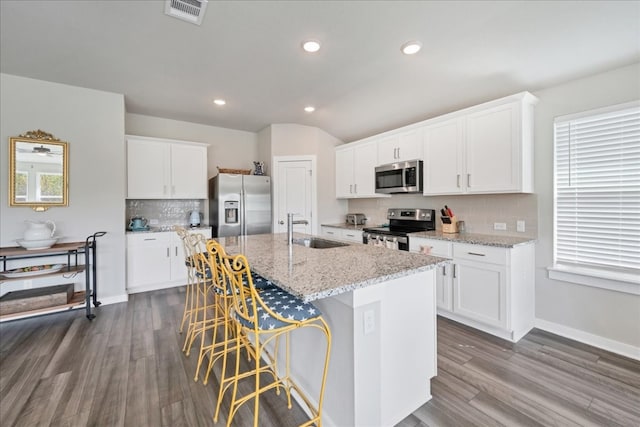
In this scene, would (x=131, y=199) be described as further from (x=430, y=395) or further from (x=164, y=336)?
(x=430, y=395)

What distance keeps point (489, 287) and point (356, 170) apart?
2.54 m

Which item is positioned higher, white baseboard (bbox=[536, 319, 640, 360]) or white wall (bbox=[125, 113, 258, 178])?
white wall (bbox=[125, 113, 258, 178])

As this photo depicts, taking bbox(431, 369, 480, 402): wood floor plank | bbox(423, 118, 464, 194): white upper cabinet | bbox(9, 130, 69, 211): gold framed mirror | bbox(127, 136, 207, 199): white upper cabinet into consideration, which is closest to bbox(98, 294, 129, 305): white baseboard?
bbox(9, 130, 69, 211): gold framed mirror

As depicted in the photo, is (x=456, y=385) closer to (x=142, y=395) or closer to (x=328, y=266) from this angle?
(x=328, y=266)

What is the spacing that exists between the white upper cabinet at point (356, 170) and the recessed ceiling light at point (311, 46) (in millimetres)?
1852

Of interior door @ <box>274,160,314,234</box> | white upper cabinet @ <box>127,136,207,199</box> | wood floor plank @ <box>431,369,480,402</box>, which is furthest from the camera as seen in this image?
interior door @ <box>274,160,314,234</box>

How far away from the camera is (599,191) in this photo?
245 centimetres

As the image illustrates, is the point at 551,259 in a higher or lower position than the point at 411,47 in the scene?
lower

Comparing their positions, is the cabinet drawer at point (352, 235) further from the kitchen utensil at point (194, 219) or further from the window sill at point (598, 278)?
the kitchen utensil at point (194, 219)

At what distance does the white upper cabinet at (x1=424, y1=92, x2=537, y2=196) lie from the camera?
8.68 feet

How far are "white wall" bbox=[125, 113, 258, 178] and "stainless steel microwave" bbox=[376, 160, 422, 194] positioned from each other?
2.51 metres

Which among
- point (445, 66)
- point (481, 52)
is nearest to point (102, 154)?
point (445, 66)

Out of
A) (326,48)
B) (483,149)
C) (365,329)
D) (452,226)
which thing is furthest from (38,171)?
(483,149)

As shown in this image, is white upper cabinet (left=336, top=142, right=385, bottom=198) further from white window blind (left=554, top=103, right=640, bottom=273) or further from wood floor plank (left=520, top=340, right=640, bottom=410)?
wood floor plank (left=520, top=340, right=640, bottom=410)
